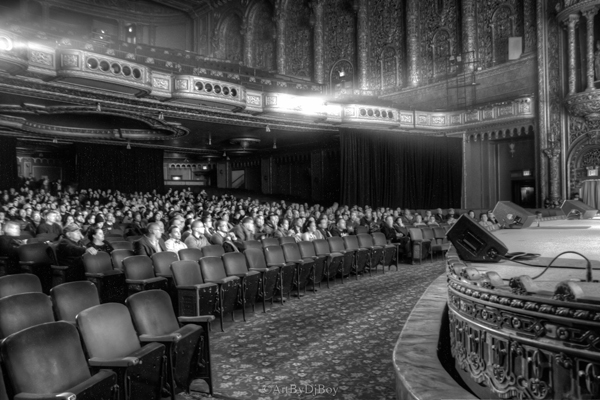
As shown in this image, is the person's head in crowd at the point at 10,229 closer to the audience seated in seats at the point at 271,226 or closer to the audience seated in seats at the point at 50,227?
the audience seated in seats at the point at 50,227

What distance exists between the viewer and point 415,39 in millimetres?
15391

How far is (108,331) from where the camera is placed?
8.66 feet

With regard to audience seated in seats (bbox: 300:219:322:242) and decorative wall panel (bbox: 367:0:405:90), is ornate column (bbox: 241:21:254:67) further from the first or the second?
audience seated in seats (bbox: 300:219:322:242)

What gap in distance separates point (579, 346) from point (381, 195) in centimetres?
1378

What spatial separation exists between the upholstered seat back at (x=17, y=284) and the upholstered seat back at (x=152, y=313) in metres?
1.32

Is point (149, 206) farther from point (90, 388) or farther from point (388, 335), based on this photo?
point (90, 388)

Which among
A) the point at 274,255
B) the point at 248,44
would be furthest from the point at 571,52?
the point at 248,44

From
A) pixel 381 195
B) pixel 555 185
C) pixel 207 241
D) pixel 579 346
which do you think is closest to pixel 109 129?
pixel 381 195

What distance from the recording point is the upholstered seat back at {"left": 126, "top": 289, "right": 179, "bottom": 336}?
9.56 ft

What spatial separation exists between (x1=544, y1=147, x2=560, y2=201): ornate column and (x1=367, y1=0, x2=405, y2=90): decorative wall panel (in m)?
5.76

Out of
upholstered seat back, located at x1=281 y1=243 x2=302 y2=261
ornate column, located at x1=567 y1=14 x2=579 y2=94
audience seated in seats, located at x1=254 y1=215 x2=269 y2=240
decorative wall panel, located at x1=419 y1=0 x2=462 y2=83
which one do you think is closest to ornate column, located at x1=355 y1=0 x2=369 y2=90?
decorative wall panel, located at x1=419 y1=0 x2=462 y2=83

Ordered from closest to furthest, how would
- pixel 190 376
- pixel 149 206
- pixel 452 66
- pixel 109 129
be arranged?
pixel 190 376
pixel 149 206
pixel 452 66
pixel 109 129

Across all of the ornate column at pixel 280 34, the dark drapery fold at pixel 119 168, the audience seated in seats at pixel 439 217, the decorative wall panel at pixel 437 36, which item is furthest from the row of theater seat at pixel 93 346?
the ornate column at pixel 280 34

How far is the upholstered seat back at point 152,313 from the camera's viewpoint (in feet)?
9.56
